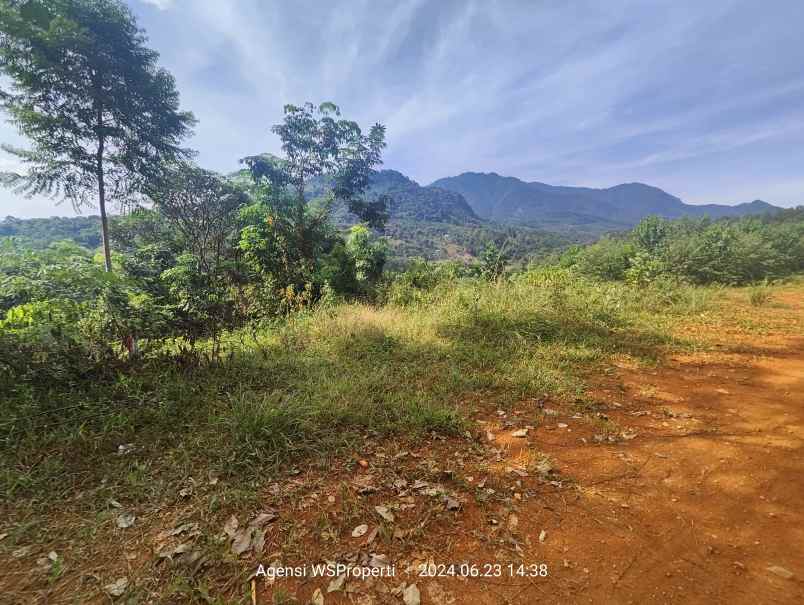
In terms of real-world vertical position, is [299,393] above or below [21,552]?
above

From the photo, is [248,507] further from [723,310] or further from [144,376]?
[723,310]

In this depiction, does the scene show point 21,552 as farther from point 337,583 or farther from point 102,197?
point 102,197

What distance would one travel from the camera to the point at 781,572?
1479mm

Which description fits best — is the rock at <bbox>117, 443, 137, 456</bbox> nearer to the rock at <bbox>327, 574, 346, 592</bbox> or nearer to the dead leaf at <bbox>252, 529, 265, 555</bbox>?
the dead leaf at <bbox>252, 529, 265, 555</bbox>

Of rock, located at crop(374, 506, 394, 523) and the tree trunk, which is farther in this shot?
the tree trunk

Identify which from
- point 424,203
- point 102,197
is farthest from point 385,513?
point 424,203

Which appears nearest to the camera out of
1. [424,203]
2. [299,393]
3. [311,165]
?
[299,393]

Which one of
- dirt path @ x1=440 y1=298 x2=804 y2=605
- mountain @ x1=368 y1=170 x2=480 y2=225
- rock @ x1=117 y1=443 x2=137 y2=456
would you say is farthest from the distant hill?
rock @ x1=117 y1=443 x2=137 y2=456

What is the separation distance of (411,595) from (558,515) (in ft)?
3.22

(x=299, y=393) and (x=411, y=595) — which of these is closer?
(x=411, y=595)

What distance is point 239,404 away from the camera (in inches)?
108

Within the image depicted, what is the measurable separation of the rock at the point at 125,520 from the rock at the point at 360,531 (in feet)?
4.28

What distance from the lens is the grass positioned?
225 cm

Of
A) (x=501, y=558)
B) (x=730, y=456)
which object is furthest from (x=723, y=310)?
(x=501, y=558)
